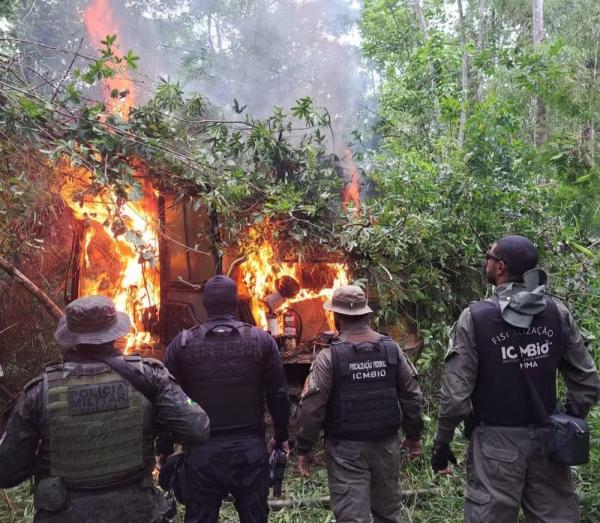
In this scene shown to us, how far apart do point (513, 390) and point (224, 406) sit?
1831mm

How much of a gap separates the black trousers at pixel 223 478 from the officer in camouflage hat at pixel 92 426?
49 centimetres

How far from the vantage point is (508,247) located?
298 cm

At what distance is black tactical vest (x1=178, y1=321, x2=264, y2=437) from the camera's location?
10.4 feet

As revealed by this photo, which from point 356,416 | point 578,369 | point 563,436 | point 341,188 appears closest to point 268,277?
point 341,188

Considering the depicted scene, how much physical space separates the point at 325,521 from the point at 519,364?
8.07 ft

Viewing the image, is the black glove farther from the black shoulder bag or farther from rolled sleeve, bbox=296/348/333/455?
rolled sleeve, bbox=296/348/333/455

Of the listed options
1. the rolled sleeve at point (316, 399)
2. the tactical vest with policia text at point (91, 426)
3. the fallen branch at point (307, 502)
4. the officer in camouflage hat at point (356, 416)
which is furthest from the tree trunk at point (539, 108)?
the tactical vest with policia text at point (91, 426)

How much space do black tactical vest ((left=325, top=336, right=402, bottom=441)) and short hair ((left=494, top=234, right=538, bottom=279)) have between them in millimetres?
977

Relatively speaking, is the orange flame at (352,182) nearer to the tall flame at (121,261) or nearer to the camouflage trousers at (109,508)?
the tall flame at (121,261)

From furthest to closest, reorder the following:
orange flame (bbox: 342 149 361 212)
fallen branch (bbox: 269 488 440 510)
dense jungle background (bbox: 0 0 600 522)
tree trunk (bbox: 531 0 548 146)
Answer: tree trunk (bbox: 531 0 548 146), orange flame (bbox: 342 149 361 212), dense jungle background (bbox: 0 0 600 522), fallen branch (bbox: 269 488 440 510)

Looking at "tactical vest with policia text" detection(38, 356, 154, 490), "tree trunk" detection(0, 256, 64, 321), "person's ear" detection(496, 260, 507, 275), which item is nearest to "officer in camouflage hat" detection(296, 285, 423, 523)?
"person's ear" detection(496, 260, 507, 275)

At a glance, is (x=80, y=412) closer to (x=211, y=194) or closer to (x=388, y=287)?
(x=211, y=194)

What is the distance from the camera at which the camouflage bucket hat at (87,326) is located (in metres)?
2.52

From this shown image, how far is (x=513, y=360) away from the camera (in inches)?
112
